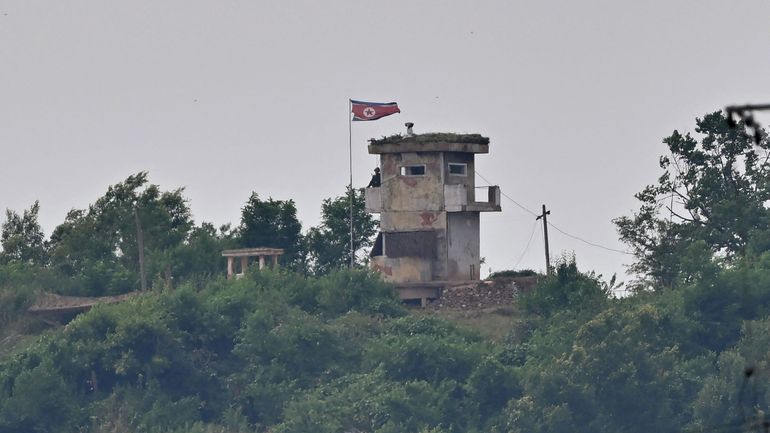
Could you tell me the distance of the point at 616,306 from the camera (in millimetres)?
81000

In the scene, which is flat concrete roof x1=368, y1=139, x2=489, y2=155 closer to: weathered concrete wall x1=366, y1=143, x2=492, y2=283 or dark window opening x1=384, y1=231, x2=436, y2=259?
weathered concrete wall x1=366, y1=143, x2=492, y2=283

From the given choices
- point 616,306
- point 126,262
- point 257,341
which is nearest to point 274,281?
point 257,341

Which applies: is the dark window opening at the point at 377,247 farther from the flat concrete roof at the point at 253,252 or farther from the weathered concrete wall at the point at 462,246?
the flat concrete roof at the point at 253,252

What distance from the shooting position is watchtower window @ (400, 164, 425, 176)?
80.8m

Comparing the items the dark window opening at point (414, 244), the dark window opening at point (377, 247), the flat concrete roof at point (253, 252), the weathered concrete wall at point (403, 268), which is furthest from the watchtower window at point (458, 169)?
the flat concrete roof at point (253, 252)

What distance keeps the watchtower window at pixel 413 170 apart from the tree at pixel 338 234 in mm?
5297

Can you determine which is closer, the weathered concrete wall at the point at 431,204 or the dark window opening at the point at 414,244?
the weathered concrete wall at the point at 431,204

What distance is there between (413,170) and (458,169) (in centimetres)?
203

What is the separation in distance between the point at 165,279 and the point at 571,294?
1829 centimetres

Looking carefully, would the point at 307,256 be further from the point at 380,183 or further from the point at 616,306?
the point at 616,306

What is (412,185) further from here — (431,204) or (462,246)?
(462,246)

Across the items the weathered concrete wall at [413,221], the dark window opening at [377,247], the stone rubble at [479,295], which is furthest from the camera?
the dark window opening at [377,247]

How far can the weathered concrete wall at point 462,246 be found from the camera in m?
81.1

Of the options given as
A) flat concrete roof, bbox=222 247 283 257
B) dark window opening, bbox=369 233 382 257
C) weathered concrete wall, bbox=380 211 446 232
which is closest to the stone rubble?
weathered concrete wall, bbox=380 211 446 232
